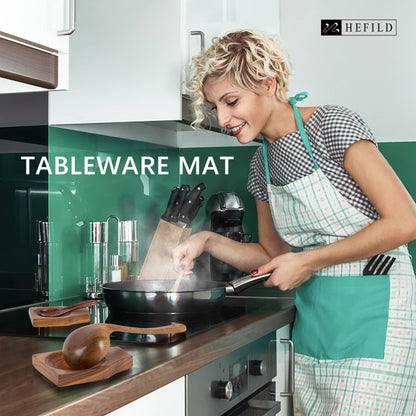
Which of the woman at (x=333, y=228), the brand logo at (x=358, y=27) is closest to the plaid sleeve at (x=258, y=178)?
the woman at (x=333, y=228)

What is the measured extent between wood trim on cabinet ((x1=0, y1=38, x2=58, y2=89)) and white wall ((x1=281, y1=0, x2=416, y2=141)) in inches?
56.1

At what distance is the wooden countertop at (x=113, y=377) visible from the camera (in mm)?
977

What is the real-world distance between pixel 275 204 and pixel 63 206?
668 mm

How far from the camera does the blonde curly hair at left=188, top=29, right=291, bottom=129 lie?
171cm

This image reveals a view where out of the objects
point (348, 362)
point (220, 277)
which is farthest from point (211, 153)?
point (348, 362)

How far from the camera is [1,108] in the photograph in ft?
6.32

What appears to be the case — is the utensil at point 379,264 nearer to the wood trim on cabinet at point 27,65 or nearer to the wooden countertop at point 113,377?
the wooden countertop at point 113,377

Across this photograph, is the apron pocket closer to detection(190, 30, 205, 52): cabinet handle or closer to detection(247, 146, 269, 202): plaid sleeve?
detection(247, 146, 269, 202): plaid sleeve

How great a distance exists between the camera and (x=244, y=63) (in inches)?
67.7

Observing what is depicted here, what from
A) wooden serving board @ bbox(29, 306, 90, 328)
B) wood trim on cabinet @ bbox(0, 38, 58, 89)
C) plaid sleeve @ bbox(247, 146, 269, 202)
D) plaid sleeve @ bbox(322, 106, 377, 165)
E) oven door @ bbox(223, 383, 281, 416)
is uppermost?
wood trim on cabinet @ bbox(0, 38, 58, 89)

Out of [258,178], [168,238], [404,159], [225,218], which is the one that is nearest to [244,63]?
[258,178]

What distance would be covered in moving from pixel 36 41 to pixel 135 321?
701 mm

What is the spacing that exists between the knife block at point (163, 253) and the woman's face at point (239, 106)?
1.88 ft

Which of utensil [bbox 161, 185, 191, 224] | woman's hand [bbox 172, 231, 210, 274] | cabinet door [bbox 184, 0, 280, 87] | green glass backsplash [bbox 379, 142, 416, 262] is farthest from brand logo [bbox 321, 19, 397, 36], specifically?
woman's hand [bbox 172, 231, 210, 274]
